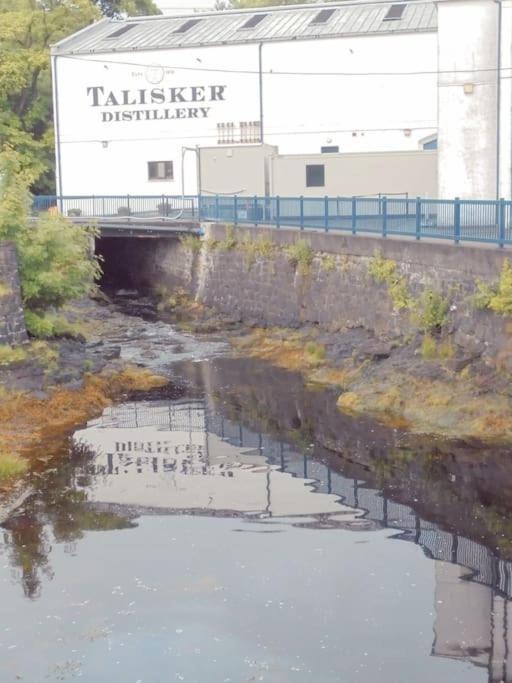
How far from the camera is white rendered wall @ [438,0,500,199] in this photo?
30219mm

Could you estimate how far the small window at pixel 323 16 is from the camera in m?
43.2

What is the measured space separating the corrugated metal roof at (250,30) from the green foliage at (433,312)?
787 inches

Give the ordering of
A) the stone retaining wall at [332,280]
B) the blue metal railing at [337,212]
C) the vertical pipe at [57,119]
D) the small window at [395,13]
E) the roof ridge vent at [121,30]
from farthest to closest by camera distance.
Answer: the roof ridge vent at [121,30], the vertical pipe at [57,119], the small window at [395,13], the blue metal railing at [337,212], the stone retaining wall at [332,280]

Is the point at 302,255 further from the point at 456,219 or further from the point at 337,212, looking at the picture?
the point at 456,219

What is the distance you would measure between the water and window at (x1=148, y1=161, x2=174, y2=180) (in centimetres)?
2452

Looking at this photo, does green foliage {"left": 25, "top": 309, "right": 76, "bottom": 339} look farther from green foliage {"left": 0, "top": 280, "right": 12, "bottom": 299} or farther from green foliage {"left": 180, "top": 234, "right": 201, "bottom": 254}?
green foliage {"left": 180, "top": 234, "right": 201, "bottom": 254}

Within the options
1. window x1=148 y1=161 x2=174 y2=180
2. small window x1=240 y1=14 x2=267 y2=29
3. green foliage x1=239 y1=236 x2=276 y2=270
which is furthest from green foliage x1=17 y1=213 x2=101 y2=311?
small window x1=240 y1=14 x2=267 y2=29

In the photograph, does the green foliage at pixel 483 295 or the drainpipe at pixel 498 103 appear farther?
the drainpipe at pixel 498 103

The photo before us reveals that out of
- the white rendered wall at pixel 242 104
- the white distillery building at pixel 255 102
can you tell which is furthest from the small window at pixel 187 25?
the white rendered wall at pixel 242 104

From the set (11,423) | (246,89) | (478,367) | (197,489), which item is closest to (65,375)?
(11,423)

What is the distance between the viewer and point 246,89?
42.7 m

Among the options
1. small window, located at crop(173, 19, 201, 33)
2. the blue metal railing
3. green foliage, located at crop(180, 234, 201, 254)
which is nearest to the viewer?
the blue metal railing

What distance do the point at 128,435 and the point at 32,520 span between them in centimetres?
485

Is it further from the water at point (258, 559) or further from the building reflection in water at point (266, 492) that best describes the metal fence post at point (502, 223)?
the building reflection in water at point (266, 492)
